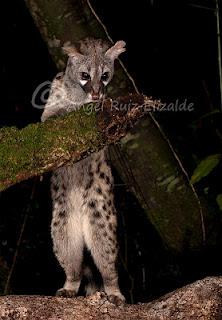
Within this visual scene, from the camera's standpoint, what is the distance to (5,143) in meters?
3.99

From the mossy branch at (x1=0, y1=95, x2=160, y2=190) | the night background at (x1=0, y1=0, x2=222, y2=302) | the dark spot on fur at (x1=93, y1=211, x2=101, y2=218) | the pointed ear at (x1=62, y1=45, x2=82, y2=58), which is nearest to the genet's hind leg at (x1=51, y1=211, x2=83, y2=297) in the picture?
the dark spot on fur at (x1=93, y1=211, x2=101, y2=218)

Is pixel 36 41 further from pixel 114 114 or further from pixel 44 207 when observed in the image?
pixel 114 114

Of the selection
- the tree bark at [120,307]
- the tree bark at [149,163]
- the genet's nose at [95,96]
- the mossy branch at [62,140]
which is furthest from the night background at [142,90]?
the mossy branch at [62,140]

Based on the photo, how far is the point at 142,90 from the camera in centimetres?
673

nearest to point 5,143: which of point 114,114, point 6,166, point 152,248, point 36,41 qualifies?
point 6,166

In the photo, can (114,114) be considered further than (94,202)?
No

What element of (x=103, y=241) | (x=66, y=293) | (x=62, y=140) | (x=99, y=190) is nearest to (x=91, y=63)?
(x=99, y=190)

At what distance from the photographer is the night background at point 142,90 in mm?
7082

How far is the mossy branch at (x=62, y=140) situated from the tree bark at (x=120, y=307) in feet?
2.31

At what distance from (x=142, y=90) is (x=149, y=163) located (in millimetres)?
1195

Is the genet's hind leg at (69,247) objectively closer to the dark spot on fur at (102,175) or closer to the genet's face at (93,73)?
the dark spot on fur at (102,175)

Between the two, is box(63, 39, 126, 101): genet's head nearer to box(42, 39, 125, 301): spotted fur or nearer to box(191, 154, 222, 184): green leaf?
box(42, 39, 125, 301): spotted fur

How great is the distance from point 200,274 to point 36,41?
Result: 12.2 feet

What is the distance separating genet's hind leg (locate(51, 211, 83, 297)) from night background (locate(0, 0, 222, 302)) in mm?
1076
